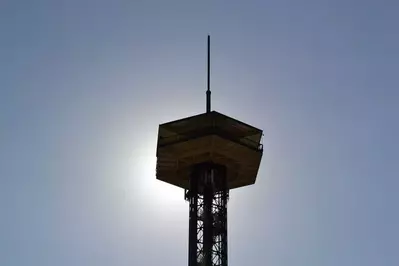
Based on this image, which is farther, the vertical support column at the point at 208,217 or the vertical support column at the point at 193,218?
the vertical support column at the point at 193,218

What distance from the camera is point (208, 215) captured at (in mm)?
87312

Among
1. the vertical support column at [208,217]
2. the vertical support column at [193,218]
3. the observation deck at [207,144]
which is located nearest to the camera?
the vertical support column at [208,217]

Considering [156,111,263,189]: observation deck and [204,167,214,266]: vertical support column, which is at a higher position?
[156,111,263,189]: observation deck

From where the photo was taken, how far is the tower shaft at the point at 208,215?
85.4 meters

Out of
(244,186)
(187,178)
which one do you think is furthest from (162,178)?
(244,186)

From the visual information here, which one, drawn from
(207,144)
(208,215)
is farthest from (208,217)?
(207,144)

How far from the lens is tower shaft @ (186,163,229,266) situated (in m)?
85.4

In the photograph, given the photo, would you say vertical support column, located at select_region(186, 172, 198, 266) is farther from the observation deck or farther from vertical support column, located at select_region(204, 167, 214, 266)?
the observation deck

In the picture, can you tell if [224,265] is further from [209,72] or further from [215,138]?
[209,72]

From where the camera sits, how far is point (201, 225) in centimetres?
8725

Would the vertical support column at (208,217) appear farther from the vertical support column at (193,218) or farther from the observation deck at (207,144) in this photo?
the observation deck at (207,144)

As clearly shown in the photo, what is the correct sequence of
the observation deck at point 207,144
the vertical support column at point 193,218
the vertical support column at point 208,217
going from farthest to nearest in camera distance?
1. the observation deck at point 207,144
2. the vertical support column at point 193,218
3. the vertical support column at point 208,217

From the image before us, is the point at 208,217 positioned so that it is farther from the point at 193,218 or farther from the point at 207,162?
the point at 207,162

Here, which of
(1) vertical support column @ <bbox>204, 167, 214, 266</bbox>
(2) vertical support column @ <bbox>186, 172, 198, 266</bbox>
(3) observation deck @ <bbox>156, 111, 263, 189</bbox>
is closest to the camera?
(1) vertical support column @ <bbox>204, 167, 214, 266</bbox>
